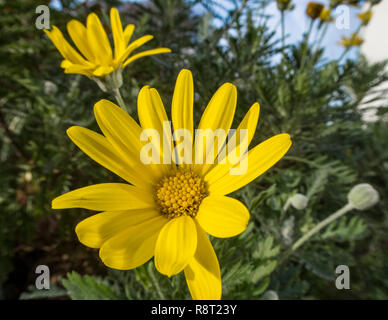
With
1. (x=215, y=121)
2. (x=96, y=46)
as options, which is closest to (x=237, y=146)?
(x=215, y=121)

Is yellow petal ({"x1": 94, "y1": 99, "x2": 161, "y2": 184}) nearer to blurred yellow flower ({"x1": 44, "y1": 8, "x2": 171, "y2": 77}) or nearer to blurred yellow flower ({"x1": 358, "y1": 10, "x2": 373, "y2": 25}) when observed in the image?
blurred yellow flower ({"x1": 44, "y1": 8, "x2": 171, "y2": 77})

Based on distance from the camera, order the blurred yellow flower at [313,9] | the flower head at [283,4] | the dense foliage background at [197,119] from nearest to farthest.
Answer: the dense foliage background at [197,119], the flower head at [283,4], the blurred yellow flower at [313,9]

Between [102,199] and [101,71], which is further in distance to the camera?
[101,71]

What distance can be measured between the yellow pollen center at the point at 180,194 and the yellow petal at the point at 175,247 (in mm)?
71

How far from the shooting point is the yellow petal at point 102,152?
545 mm

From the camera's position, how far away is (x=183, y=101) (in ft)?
1.97

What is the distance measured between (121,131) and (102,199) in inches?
5.7

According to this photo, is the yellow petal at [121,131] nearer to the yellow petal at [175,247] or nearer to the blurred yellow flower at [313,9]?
the yellow petal at [175,247]

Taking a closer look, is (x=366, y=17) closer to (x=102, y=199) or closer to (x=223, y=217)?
(x=223, y=217)

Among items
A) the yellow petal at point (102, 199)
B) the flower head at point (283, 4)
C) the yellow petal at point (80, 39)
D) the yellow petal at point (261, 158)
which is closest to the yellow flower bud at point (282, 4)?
the flower head at point (283, 4)

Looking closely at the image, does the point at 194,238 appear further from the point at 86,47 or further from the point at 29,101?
the point at 29,101

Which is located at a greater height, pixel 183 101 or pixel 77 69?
pixel 77 69

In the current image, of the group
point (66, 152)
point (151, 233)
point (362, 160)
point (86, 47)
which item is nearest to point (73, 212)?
point (66, 152)
